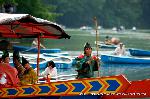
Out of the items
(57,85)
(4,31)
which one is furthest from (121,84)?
(4,31)

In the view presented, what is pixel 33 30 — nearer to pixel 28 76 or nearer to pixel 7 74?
pixel 28 76

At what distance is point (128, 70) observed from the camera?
24.3 m

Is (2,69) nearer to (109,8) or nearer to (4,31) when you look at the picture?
(4,31)

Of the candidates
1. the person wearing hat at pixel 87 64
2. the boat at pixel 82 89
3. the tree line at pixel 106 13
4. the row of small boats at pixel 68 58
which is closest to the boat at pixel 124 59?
the row of small boats at pixel 68 58

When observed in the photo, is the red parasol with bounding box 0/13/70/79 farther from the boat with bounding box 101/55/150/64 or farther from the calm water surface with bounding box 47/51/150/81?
the boat with bounding box 101/55/150/64

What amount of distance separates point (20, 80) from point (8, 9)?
40.5 feet

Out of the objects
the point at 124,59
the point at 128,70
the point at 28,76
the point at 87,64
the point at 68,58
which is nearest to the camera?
the point at 28,76

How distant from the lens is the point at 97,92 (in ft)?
31.3

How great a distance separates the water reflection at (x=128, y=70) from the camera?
72.8ft

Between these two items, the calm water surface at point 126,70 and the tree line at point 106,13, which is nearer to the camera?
the calm water surface at point 126,70

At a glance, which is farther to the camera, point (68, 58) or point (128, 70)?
point (128, 70)

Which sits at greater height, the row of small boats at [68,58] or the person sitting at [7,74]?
→ the person sitting at [7,74]

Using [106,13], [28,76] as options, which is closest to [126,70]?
[28,76]

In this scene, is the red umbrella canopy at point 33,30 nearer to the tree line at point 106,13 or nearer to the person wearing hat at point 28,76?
the person wearing hat at point 28,76
